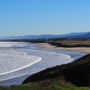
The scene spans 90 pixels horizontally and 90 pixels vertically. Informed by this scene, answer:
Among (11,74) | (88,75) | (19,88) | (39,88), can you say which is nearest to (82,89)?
(39,88)

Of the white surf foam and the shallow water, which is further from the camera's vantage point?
the white surf foam

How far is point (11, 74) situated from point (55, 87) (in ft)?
53.6

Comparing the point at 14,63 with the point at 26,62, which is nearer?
the point at 14,63

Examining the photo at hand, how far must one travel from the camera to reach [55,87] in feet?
45.9

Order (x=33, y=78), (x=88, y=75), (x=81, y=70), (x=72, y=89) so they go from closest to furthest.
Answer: (x=72, y=89) → (x=88, y=75) → (x=81, y=70) → (x=33, y=78)

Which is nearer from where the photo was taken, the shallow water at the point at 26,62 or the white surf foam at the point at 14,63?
the shallow water at the point at 26,62

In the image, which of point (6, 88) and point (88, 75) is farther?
point (88, 75)

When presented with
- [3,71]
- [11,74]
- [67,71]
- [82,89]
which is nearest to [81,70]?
[67,71]

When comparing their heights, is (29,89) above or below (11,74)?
above

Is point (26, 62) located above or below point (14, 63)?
below

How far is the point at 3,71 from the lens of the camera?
→ 31.7 metres

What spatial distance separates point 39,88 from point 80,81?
15.0 ft

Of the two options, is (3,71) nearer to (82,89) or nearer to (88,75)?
(88,75)

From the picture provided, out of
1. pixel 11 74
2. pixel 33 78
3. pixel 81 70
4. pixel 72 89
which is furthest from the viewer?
pixel 11 74
